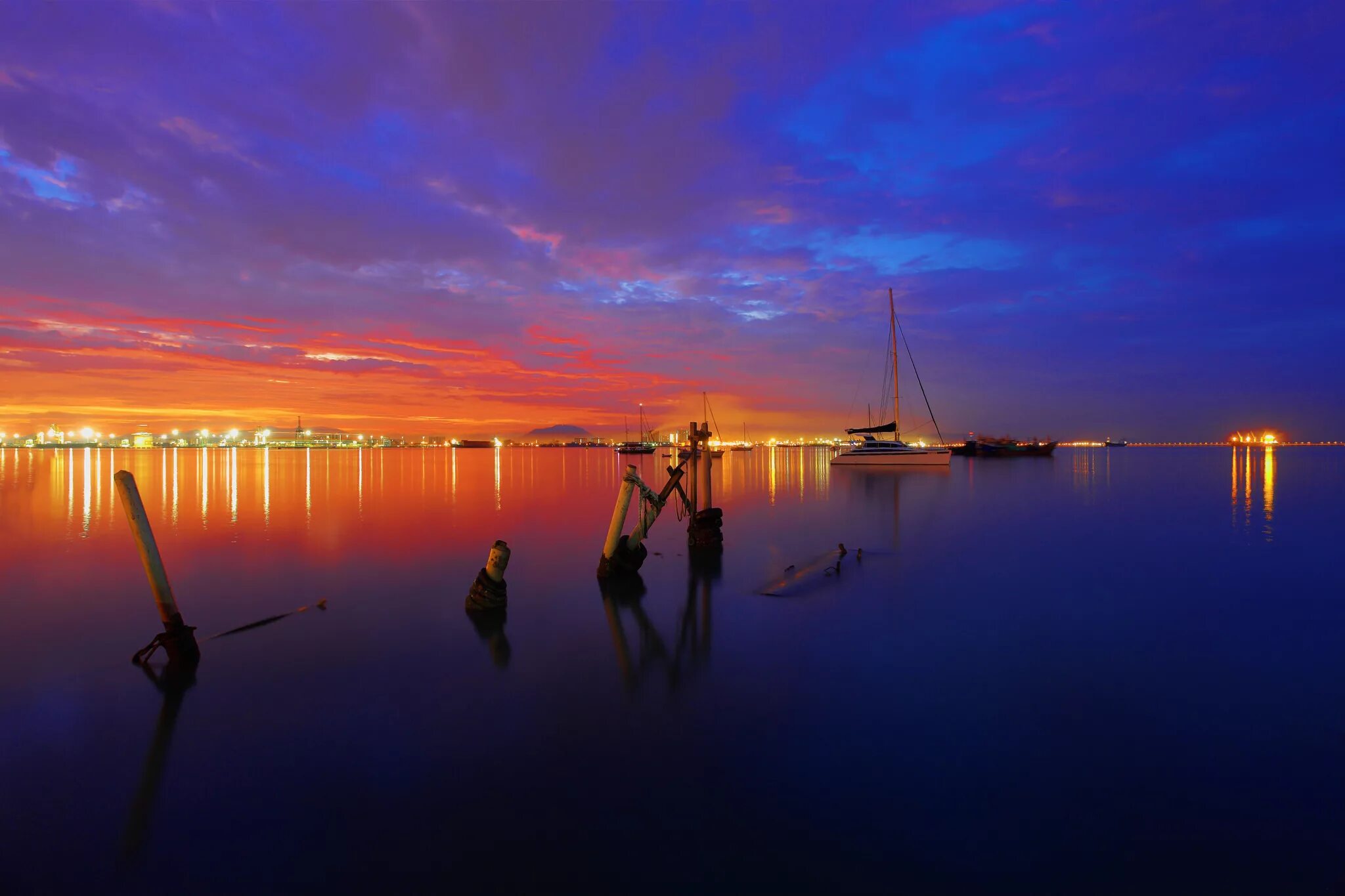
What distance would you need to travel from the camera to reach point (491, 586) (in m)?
12.6

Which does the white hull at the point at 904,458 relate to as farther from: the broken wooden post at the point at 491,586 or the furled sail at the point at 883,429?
the broken wooden post at the point at 491,586

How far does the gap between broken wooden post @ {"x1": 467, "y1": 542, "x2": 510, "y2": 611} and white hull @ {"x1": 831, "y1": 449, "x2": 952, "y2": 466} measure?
193ft

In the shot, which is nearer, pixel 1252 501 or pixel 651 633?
pixel 651 633

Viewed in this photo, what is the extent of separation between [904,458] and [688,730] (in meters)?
62.9

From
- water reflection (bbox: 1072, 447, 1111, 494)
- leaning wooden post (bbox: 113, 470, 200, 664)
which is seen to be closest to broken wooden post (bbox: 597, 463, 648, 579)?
leaning wooden post (bbox: 113, 470, 200, 664)

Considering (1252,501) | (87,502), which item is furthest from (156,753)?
(1252,501)

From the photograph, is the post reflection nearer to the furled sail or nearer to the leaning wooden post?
the leaning wooden post

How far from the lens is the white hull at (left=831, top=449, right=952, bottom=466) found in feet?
214

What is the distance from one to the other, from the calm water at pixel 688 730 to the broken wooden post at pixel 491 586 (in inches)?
27.1

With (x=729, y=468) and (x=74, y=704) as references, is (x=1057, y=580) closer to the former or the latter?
(x=74, y=704)

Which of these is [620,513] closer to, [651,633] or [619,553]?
[619,553]

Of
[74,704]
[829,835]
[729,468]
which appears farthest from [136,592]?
[729,468]

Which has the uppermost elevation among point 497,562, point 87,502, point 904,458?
point 904,458

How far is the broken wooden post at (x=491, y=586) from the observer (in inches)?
489
